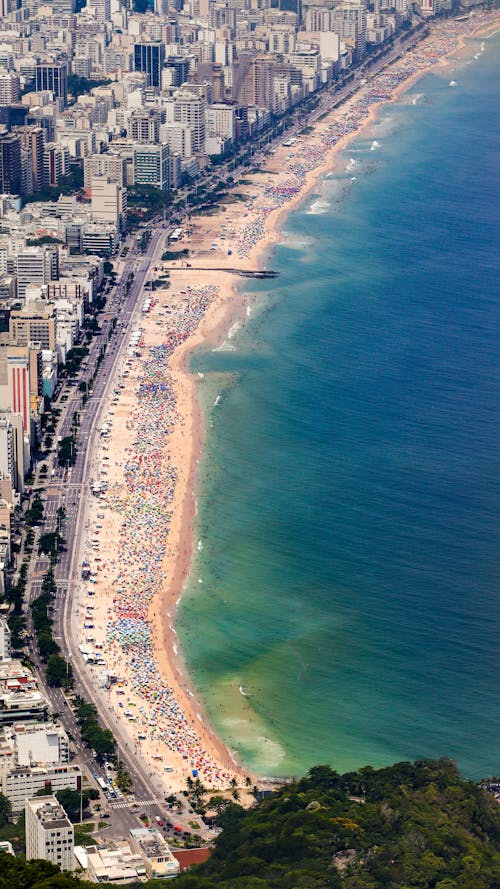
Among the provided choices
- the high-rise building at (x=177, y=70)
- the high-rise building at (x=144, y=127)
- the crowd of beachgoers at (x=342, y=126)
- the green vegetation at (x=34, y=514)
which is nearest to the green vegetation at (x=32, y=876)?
the green vegetation at (x=34, y=514)

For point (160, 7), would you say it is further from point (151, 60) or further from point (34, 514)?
point (34, 514)

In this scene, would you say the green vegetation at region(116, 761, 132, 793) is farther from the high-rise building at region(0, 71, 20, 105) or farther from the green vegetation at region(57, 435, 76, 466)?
the high-rise building at region(0, 71, 20, 105)

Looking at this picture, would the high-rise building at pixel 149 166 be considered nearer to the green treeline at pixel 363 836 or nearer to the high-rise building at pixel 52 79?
the high-rise building at pixel 52 79

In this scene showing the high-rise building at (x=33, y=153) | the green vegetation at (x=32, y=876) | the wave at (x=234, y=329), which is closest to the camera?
the green vegetation at (x=32, y=876)

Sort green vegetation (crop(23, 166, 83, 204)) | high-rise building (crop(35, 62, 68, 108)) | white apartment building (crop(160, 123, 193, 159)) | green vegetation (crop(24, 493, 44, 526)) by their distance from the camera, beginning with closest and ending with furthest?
green vegetation (crop(24, 493, 44, 526)) → green vegetation (crop(23, 166, 83, 204)) → white apartment building (crop(160, 123, 193, 159)) → high-rise building (crop(35, 62, 68, 108))

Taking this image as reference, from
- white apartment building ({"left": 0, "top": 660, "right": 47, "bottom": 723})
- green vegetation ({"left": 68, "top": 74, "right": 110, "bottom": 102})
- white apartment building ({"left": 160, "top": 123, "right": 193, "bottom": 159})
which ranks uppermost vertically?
green vegetation ({"left": 68, "top": 74, "right": 110, "bottom": 102})

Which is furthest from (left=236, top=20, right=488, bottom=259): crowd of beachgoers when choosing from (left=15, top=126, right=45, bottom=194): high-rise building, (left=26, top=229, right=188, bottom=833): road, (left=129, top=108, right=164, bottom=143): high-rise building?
(left=15, top=126, right=45, bottom=194): high-rise building
